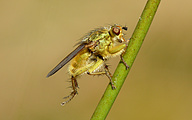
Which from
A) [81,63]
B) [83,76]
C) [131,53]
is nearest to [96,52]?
[81,63]

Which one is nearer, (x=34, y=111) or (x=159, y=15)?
(x=34, y=111)

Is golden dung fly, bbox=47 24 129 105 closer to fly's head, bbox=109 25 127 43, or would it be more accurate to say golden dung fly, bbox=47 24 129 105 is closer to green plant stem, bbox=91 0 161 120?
fly's head, bbox=109 25 127 43

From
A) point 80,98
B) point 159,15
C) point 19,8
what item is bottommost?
point 80,98

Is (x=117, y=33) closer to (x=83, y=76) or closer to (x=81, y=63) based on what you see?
(x=81, y=63)

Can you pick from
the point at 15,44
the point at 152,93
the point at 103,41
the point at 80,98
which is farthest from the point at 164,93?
the point at 15,44

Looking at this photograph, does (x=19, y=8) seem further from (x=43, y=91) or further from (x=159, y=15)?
(x=159, y=15)

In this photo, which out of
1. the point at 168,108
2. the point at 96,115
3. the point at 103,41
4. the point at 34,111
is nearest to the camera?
the point at 96,115
